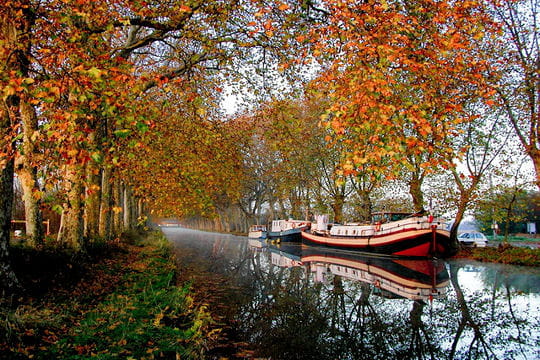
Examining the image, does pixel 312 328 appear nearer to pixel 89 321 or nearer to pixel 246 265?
pixel 89 321

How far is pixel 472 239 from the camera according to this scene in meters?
34.9

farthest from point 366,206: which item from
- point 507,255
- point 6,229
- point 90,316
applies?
point 6,229

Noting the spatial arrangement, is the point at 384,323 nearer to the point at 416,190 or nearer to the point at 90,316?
the point at 90,316

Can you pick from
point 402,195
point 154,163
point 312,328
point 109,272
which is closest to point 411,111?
point 312,328

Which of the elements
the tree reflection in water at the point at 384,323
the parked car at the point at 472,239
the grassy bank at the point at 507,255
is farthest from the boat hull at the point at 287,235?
the tree reflection in water at the point at 384,323

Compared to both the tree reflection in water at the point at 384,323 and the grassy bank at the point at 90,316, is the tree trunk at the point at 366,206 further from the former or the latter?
the grassy bank at the point at 90,316

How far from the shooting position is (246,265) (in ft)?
71.0

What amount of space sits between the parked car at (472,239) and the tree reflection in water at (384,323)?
2223cm

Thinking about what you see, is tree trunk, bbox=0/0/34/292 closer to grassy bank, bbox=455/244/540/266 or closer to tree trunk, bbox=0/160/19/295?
tree trunk, bbox=0/160/19/295

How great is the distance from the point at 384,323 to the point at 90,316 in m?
6.79

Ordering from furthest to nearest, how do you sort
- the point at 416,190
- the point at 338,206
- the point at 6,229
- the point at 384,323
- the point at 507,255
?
the point at 338,206 → the point at 416,190 → the point at 507,255 → the point at 384,323 → the point at 6,229

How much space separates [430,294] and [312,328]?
5978mm

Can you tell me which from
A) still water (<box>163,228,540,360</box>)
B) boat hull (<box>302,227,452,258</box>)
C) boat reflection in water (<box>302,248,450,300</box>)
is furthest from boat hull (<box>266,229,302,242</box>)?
still water (<box>163,228,540,360</box>)

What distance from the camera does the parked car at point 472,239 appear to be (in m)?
34.1
